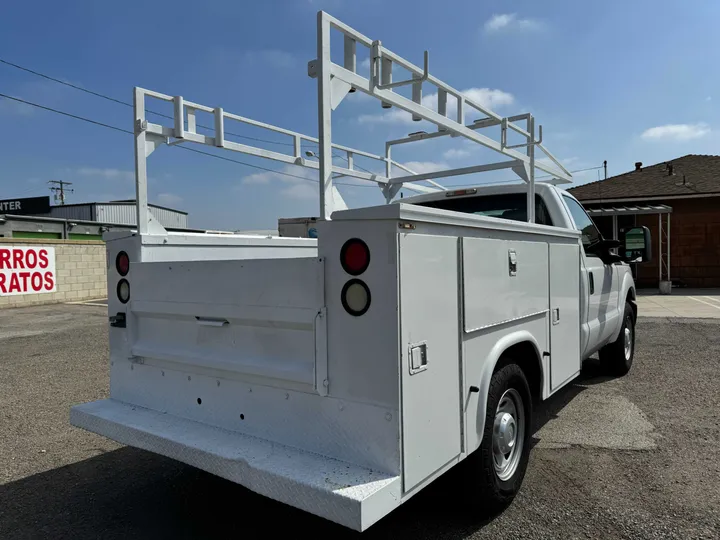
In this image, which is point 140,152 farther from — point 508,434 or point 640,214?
point 640,214

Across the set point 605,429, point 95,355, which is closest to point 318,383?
point 605,429

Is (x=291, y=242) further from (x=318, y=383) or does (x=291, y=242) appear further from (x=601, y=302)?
(x=601, y=302)

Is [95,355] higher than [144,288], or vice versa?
[144,288]

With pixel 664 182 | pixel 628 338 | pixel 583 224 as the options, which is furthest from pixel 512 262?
pixel 664 182

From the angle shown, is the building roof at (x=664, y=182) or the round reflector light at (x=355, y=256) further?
the building roof at (x=664, y=182)

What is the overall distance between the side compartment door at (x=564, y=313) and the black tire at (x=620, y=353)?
2096 mm

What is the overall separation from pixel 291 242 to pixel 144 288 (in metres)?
1.57

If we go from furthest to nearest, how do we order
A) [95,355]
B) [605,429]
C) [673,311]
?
[673,311]
[95,355]
[605,429]

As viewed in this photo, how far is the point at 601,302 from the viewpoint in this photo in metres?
4.87

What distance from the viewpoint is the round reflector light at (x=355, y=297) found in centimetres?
209

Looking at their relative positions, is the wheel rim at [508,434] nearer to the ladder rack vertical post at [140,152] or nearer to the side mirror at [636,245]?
the ladder rack vertical post at [140,152]

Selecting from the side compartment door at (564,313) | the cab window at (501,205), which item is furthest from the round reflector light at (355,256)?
the cab window at (501,205)

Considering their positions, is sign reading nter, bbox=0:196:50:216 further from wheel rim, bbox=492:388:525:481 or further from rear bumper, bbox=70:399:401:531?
wheel rim, bbox=492:388:525:481

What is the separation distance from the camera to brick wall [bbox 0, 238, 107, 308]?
15.9 meters
